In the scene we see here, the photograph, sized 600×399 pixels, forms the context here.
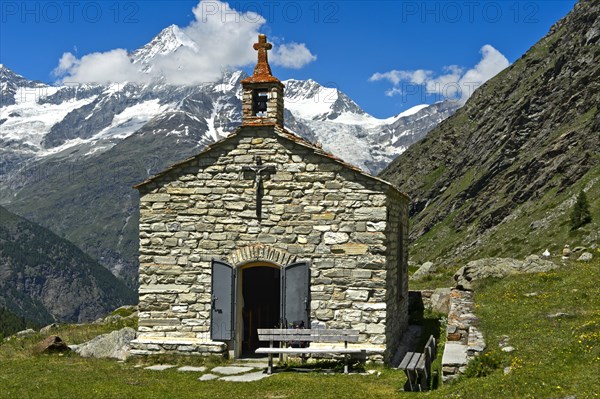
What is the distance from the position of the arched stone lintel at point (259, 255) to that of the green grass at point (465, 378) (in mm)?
2940

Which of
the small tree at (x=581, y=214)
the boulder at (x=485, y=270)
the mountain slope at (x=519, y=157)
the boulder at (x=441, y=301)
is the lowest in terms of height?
the boulder at (x=441, y=301)

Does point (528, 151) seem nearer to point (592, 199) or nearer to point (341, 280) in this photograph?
point (592, 199)

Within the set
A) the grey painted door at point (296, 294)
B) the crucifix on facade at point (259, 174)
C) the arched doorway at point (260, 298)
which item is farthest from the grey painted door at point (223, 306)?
the arched doorway at point (260, 298)

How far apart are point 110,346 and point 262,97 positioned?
919 centimetres

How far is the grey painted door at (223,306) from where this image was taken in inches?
707

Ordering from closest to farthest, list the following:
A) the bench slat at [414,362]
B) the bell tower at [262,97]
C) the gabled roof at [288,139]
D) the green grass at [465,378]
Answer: the green grass at [465,378]
the bench slat at [414,362]
the gabled roof at [288,139]
the bell tower at [262,97]

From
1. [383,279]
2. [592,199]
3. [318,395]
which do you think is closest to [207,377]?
[318,395]

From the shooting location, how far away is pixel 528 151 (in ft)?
340

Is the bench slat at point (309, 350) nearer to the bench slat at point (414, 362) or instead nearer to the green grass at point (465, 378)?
the green grass at point (465, 378)

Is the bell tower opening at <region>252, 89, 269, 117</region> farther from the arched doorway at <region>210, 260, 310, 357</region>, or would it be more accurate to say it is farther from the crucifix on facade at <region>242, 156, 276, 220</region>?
the arched doorway at <region>210, 260, 310, 357</region>

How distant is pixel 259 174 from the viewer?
18250 millimetres

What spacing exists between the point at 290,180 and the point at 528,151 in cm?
A: 9406

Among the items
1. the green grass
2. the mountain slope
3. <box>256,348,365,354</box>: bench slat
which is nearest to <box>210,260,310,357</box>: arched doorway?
the green grass

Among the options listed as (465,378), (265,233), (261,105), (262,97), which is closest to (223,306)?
(265,233)
